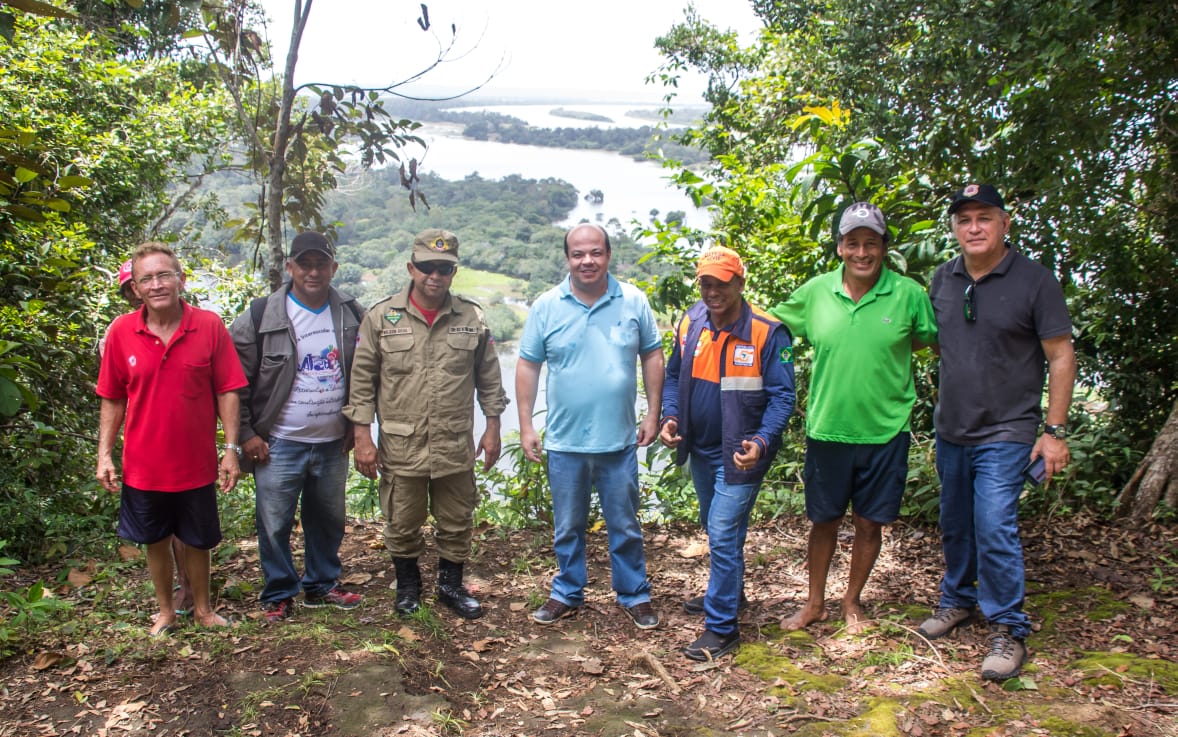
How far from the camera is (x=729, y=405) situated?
3918 millimetres

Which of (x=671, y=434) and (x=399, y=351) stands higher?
(x=399, y=351)

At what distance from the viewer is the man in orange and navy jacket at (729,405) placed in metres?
3.89

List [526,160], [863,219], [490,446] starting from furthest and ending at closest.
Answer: [526,160], [490,446], [863,219]

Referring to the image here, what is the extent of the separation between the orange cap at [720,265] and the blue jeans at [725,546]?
894 mm

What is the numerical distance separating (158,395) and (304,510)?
1.03 m

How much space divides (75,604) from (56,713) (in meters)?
1.22

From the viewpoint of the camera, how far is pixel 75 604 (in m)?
4.56

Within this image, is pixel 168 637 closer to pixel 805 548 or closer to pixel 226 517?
pixel 226 517

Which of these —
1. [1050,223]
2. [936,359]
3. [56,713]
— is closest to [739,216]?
[936,359]

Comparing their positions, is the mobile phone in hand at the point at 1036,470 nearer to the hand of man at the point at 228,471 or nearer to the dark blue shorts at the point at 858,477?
the dark blue shorts at the point at 858,477

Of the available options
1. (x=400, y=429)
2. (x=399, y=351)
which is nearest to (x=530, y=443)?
(x=400, y=429)

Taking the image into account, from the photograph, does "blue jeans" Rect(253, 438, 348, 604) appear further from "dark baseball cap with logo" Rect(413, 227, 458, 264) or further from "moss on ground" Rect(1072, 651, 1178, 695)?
"moss on ground" Rect(1072, 651, 1178, 695)

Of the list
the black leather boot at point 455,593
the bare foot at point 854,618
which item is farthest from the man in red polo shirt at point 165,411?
the bare foot at point 854,618

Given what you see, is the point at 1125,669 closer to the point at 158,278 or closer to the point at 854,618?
the point at 854,618
